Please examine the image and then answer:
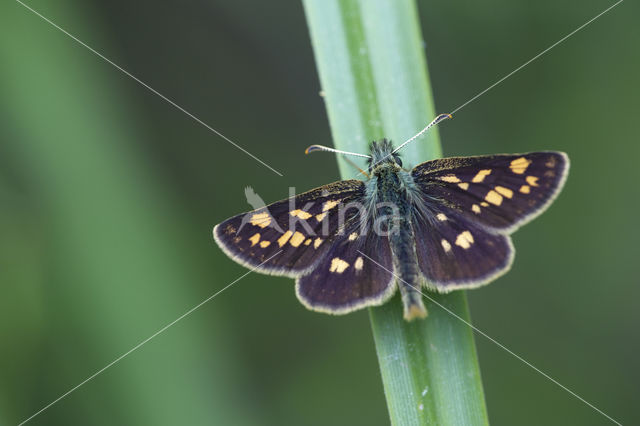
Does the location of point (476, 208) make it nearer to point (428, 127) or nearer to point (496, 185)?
point (496, 185)

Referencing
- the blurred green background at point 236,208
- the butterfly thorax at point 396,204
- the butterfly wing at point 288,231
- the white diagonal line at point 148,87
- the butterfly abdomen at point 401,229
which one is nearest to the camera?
the butterfly abdomen at point 401,229

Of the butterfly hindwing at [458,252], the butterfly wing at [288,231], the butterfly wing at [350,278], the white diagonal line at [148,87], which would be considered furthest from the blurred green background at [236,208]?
the butterfly hindwing at [458,252]

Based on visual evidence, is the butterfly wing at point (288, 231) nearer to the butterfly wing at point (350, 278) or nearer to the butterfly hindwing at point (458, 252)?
the butterfly wing at point (350, 278)

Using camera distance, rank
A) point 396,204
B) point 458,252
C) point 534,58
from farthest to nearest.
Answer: point 534,58, point 396,204, point 458,252

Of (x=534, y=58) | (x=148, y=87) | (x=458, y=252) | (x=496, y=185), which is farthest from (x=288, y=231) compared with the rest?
(x=534, y=58)

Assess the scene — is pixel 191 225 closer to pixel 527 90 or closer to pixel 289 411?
pixel 289 411

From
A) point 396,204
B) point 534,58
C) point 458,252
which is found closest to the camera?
point 458,252

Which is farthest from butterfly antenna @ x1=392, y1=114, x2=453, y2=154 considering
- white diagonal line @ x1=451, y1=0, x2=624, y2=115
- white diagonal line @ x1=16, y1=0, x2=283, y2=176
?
white diagonal line @ x1=16, y1=0, x2=283, y2=176

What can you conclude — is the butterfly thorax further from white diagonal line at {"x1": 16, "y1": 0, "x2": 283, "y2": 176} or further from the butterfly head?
white diagonal line at {"x1": 16, "y1": 0, "x2": 283, "y2": 176}

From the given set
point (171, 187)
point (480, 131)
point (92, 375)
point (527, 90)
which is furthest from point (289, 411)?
point (527, 90)
